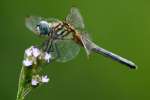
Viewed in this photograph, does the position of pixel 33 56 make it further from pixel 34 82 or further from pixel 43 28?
pixel 43 28

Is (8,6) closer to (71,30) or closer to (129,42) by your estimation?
Result: (129,42)

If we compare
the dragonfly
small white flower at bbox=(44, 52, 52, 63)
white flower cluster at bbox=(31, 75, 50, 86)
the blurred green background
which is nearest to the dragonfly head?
the dragonfly

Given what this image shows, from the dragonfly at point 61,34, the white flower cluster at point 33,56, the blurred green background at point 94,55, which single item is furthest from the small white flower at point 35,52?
the blurred green background at point 94,55

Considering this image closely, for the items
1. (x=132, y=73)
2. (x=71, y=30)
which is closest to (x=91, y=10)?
(x=132, y=73)

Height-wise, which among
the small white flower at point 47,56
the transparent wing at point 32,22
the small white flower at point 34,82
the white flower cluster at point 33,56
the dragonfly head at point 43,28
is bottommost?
the small white flower at point 34,82

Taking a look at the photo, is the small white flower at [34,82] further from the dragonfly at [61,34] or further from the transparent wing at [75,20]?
the transparent wing at [75,20]

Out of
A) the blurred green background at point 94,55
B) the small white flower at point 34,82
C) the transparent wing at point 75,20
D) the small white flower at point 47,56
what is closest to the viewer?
the small white flower at point 34,82

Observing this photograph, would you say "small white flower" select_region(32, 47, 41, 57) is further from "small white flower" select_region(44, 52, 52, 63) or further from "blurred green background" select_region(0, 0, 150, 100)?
"blurred green background" select_region(0, 0, 150, 100)
